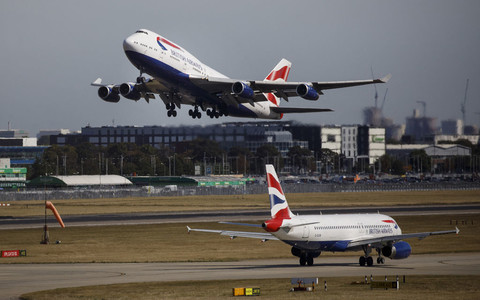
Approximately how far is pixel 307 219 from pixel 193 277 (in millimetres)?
9178

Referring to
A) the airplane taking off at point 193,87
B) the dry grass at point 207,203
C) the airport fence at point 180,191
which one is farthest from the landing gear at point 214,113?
the airport fence at point 180,191

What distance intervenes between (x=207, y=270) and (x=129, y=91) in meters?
28.4

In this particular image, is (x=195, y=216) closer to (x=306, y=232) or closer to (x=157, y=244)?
(x=157, y=244)

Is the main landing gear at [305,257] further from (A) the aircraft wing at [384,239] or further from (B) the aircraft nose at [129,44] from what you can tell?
(B) the aircraft nose at [129,44]

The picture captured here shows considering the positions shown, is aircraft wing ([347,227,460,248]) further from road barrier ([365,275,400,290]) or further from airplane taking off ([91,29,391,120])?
airplane taking off ([91,29,391,120])

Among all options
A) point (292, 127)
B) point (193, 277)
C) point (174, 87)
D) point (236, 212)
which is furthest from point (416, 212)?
point (292, 127)

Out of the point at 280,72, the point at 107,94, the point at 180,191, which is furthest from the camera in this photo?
the point at 180,191

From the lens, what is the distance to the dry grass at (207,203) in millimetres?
115438

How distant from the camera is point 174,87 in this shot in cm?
7325

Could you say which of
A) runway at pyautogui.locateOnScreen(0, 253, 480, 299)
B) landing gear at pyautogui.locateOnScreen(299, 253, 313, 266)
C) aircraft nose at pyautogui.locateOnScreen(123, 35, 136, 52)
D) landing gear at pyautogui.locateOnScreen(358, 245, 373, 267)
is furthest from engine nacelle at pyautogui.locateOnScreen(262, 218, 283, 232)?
aircraft nose at pyautogui.locateOnScreen(123, 35, 136, 52)

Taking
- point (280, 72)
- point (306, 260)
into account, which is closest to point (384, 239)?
point (306, 260)

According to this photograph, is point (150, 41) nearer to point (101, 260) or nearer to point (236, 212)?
point (101, 260)

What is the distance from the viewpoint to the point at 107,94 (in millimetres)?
78125

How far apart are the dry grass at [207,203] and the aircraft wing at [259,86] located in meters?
40.6
